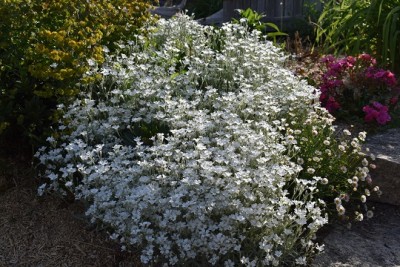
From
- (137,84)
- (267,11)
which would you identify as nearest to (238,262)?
(137,84)

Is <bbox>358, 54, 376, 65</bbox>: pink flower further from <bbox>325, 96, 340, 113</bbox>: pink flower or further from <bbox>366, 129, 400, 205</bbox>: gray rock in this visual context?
<bbox>366, 129, 400, 205</bbox>: gray rock

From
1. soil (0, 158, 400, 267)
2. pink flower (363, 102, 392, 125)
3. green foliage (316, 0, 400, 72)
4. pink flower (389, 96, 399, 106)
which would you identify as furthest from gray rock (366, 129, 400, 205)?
green foliage (316, 0, 400, 72)

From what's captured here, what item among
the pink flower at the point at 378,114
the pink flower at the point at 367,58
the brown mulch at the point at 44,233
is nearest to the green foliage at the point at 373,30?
the pink flower at the point at 367,58

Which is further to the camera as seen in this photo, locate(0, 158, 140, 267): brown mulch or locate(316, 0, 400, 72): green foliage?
locate(316, 0, 400, 72): green foliage

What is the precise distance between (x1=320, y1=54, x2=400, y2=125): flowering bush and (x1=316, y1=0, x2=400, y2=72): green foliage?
407mm

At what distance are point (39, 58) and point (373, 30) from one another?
10.2 ft

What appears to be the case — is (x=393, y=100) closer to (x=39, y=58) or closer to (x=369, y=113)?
(x=369, y=113)

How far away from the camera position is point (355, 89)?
533 cm

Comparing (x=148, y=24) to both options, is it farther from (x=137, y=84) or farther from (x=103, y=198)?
(x=103, y=198)

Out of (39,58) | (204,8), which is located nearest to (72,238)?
(39,58)

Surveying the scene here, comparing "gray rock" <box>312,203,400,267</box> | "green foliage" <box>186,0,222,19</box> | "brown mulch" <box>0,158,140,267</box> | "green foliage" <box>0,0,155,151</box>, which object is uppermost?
"green foliage" <box>0,0,155,151</box>

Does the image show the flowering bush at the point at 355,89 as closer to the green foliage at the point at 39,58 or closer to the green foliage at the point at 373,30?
the green foliage at the point at 373,30

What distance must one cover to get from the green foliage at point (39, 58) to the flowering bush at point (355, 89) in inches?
71.9

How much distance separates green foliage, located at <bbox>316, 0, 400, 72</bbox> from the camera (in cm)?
578
